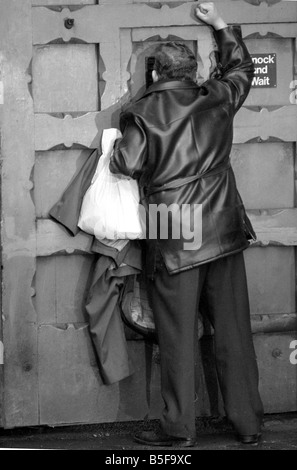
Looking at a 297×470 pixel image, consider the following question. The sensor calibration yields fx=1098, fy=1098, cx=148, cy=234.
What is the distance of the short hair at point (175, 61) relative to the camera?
5.53m

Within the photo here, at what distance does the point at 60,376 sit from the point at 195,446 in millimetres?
835

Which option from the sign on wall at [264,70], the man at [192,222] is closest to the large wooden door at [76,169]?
the sign on wall at [264,70]

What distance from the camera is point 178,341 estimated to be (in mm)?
5555

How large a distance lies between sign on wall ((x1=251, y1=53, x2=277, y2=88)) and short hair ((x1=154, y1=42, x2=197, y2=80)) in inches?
18.9

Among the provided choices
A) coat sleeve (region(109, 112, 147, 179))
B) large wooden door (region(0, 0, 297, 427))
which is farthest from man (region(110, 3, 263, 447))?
large wooden door (region(0, 0, 297, 427))

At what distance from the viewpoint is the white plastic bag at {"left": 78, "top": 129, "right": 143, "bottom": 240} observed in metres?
5.64

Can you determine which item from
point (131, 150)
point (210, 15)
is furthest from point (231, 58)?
point (131, 150)

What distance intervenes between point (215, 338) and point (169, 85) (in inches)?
52.0

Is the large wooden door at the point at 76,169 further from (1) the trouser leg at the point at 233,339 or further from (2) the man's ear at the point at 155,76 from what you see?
(1) the trouser leg at the point at 233,339

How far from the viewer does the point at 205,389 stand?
6031 mm

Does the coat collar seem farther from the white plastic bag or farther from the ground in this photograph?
the ground

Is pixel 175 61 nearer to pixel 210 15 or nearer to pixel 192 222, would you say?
pixel 210 15
